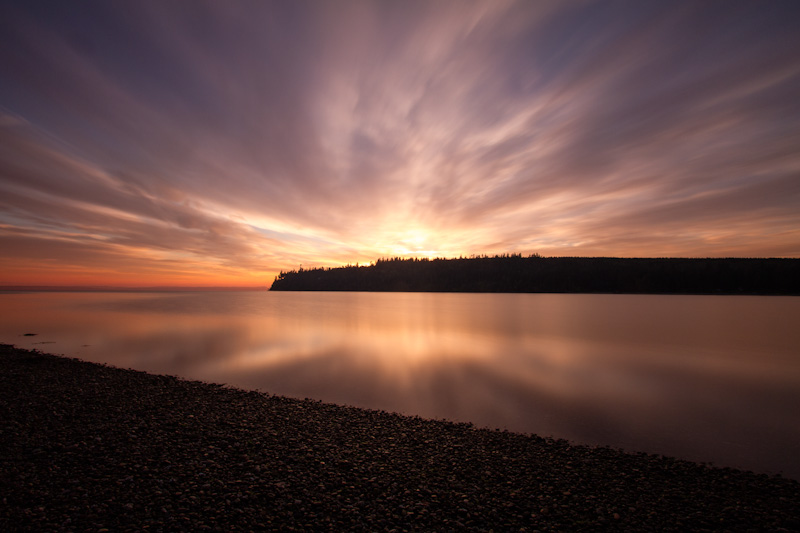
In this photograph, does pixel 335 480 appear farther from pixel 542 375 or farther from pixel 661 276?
pixel 661 276

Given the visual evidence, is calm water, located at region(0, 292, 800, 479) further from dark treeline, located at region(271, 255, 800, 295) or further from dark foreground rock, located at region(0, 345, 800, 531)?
dark treeline, located at region(271, 255, 800, 295)

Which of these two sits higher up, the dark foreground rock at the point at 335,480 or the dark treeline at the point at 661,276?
the dark treeline at the point at 661,276

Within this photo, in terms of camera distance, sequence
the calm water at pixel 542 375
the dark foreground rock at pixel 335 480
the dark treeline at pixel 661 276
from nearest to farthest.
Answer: the dark foreground rock at pixel 335 480 < the calm water at pixel 542 375 < the dark treeline at pixel 661 276

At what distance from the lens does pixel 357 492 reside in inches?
263

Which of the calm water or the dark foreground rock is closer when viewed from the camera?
the dark foreground rock

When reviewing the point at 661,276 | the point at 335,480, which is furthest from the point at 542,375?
the point at 661,276

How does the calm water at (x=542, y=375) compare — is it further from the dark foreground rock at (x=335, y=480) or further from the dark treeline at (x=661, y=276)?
the dark treeline at (x=661, y=276)

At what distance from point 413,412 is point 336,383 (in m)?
5.37

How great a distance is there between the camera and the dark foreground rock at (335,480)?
5902mm

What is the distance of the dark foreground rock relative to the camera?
590 cm

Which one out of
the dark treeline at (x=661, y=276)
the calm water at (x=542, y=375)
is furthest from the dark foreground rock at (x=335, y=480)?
the dark treeline at (x=661, y=276)

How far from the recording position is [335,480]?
7.09m

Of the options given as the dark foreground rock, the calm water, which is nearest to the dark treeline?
the calm water

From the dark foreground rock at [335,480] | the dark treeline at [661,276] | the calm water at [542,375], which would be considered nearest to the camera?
the dark foreground rock at [335,480]
